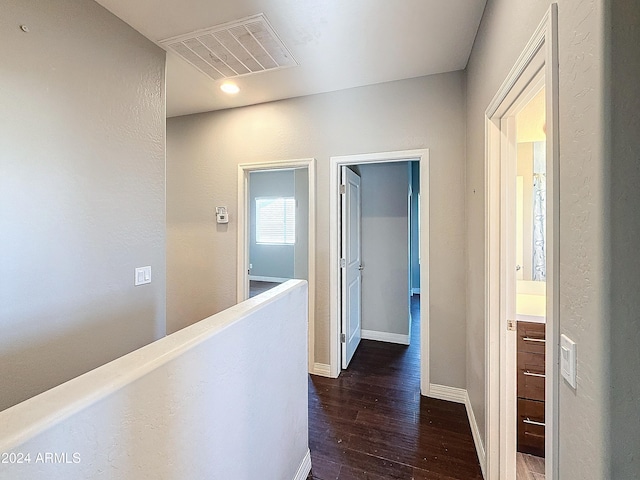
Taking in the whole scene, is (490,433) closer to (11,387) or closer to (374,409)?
(374,409)

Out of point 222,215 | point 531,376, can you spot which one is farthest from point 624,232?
point 222,215

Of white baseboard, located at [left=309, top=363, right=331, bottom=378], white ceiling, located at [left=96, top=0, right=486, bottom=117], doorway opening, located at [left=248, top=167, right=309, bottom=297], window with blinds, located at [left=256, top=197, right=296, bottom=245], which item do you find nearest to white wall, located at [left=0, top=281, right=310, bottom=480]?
white baseboard, located at [left=309, top=363, right=331, bottom=378]

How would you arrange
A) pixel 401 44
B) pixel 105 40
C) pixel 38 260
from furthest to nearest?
pixel 401 44, pixel 105 40, pixel 38 260

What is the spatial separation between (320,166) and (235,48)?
1.11m

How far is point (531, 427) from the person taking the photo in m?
1.77

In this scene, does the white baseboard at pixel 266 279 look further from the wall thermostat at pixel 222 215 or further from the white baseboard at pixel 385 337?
the wall thermostat at pixel 222 215

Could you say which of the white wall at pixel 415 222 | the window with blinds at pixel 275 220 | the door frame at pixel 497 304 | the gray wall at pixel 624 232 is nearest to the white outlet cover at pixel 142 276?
the door frame at pixel 497 304

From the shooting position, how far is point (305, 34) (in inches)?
74.0

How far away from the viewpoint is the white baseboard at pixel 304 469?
1.58 metres

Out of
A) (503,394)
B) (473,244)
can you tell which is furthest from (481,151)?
(503,394)

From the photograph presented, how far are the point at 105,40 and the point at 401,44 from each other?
6.09ft

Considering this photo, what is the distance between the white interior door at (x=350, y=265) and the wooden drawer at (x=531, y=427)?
147 centimetres

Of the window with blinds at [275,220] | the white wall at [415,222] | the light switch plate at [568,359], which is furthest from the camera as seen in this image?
the window with blinds at [275,220]

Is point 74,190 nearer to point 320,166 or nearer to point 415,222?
point 320,166
